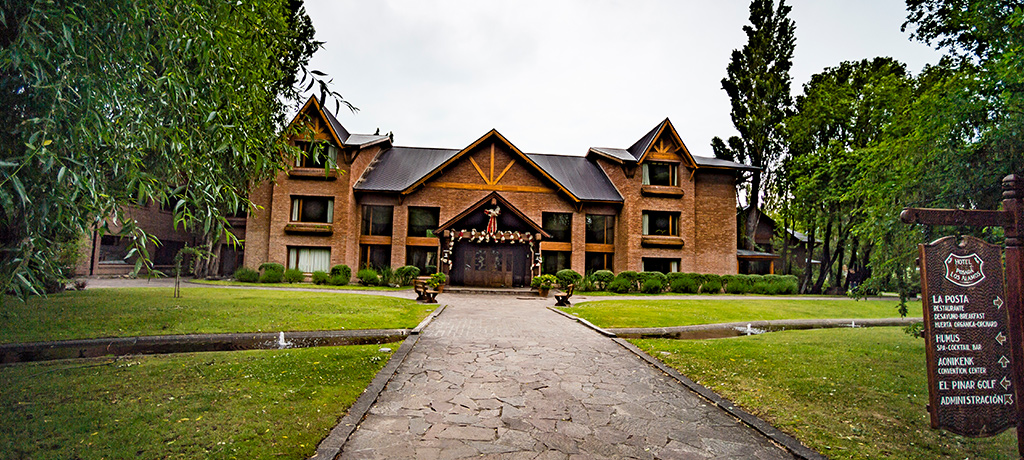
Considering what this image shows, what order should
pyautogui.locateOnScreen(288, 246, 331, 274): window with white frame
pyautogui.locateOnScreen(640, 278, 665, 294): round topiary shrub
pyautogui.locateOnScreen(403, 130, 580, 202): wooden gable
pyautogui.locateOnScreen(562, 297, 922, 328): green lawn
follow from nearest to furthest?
pyautogui.locateOnScreen(562, 297, 922, 328): green lawn
pyautogui.locateOnScreen(640, 278, 665, 294): round topiary shrub
pyautogui.locateOnScreen(288, 246, 331, 274): window with white frame
pyautogui.locateOnScreen(403, 130, 580, 202): wooden gable

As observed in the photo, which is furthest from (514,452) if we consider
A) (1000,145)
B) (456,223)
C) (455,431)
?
(456,223)

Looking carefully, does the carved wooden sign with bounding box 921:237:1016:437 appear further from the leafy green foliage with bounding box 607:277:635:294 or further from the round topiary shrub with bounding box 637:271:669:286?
the round topiary shrub with bounding box 637:271:669:286

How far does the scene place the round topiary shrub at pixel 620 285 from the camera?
25547mm

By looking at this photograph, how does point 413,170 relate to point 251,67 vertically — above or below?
above

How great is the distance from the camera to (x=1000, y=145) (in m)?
6.59

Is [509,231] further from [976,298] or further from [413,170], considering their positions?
[976,298]

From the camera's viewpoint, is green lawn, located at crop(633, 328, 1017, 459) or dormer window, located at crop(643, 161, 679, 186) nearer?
green lawn, located at crop(633, 328, 1017, 459)

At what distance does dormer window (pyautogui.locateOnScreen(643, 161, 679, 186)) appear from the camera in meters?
29.5

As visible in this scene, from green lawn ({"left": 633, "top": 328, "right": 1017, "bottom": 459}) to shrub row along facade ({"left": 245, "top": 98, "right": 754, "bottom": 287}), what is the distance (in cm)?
1614

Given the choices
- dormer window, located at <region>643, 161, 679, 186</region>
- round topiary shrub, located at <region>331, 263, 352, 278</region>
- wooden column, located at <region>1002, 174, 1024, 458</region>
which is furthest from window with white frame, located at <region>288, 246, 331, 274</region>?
wooden column, located at <region>1002, 174, 1024, 458</region>

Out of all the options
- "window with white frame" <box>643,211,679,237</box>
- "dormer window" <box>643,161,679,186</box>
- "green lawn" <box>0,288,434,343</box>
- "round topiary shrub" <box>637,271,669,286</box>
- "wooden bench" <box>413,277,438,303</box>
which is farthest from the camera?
"dormer window" <box>643,161,679,186</box>

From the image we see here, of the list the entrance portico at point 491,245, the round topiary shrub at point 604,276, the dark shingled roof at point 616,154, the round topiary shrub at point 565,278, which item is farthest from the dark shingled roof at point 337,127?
the round topiary shrub at point 604,276

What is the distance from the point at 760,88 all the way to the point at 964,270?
3439 centimetres

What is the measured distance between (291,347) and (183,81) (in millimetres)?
5852
